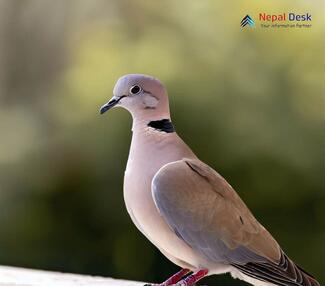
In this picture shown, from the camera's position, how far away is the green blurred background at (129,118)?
277 cm

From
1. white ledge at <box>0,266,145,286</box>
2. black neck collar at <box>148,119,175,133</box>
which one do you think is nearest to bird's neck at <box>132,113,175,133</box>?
black neck collar at <box>148,119,175,133</box>

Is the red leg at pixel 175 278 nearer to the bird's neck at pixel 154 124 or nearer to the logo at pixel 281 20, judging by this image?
the bird's neck at pixel 154 124

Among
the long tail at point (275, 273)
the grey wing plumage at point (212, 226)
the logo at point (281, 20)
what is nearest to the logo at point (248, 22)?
the logo at point (281, 20)

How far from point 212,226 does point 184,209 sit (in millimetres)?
74

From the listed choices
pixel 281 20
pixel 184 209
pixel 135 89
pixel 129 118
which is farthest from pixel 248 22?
pixel 184 209

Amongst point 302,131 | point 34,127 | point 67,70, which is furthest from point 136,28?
point 302,131

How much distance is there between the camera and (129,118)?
2934 millimetres

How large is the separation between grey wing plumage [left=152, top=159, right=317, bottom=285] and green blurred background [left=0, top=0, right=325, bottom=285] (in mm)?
1383

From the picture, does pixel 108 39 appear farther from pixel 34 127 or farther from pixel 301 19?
pixel 301 19

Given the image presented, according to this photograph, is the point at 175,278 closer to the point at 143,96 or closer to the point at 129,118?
the point at 143,96

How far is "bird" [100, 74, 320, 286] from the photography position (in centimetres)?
137

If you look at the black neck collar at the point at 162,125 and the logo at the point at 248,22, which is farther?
the logo at the point at 248,22

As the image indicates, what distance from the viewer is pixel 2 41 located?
319 centimetres

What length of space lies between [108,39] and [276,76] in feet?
2.59
